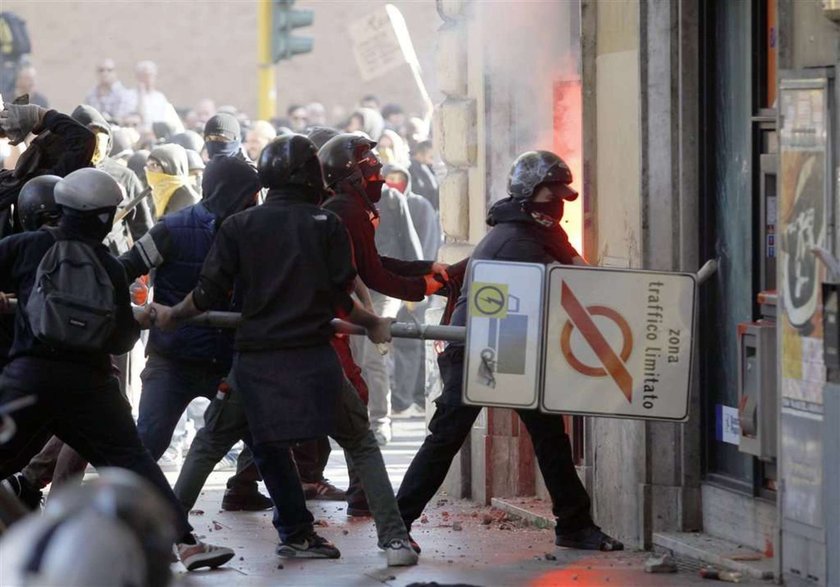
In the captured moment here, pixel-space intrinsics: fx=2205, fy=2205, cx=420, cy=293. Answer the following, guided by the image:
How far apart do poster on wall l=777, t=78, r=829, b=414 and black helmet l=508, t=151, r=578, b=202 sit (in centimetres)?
145

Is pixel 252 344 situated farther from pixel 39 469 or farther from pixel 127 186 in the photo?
pixel 127 186

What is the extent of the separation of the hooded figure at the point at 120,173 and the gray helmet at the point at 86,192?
12.1ft

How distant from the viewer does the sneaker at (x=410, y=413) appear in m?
16.9

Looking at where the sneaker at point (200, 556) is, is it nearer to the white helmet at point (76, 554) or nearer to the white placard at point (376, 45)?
the white helmet at point (76, 554)

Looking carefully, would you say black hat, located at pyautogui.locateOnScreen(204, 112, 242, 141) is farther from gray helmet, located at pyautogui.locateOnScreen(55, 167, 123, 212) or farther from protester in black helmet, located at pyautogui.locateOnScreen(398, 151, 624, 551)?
gray helmet, located at pyautogui.locateOnScreen(55, 167, 123, 212)

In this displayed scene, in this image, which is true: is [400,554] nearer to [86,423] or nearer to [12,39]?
[86,423]

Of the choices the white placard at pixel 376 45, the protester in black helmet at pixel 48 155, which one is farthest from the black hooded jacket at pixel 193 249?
the white placard at pixel 376 45

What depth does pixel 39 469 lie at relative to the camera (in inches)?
417

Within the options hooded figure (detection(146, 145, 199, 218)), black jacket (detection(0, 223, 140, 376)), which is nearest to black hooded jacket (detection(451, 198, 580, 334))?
black jacket (detection(0, 223, 140, 376))

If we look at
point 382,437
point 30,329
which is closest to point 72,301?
point 30,329

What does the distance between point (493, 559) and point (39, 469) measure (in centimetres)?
250

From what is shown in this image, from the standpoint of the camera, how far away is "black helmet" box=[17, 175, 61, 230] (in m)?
8.94

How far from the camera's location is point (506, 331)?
28.7 ft

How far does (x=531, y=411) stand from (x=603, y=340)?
73cm
